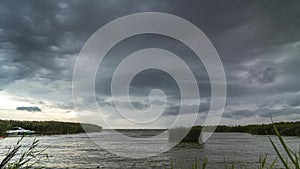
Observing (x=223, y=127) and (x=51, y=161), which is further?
(x=223, y=127)

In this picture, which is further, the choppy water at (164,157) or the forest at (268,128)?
the forest at (268,128)

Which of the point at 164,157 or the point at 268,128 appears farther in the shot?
the point at 268,128

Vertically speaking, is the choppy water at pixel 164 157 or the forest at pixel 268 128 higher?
the forest at pixel 268 128

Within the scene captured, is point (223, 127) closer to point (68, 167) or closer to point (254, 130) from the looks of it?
point (254, 130)

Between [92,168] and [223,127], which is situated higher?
[223,127]

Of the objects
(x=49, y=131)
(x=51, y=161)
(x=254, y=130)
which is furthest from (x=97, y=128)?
(x=51, y=161)

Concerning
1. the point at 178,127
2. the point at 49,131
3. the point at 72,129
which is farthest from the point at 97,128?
the point at 178,127

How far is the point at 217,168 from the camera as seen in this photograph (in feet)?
42.3

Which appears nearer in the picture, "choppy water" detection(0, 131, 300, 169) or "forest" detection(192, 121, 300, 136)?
"choppy water" detection(0, 131, 300, 169)

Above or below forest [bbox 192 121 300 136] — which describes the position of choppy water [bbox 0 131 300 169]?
below

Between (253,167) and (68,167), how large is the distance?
8459 millimetres

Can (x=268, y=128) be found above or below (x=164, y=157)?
above

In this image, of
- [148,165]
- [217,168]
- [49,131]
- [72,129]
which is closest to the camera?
[217,168]

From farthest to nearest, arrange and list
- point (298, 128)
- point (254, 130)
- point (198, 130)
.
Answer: point (254, 130), point (298, 128), point (198, 130)
